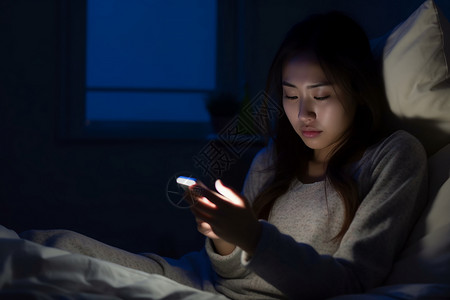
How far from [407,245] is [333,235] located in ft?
0.48

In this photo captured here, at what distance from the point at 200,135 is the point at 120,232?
0.75 metres

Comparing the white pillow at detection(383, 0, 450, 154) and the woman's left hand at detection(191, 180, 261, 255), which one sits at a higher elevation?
the white pillow at detection(383, 0, 450, 154)

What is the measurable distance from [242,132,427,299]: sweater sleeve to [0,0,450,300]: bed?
4 cm

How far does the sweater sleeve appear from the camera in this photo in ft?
2.48

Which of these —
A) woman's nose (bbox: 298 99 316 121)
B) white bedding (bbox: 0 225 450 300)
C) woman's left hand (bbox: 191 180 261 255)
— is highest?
woman's nose (bbox: 298 99 316 121)

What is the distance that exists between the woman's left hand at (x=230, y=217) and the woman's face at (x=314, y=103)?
37 cm

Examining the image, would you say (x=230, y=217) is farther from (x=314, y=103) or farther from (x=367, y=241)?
(x=314, y=103)

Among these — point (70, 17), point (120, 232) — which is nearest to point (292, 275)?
point (120, 232)

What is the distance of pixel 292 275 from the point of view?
0.76 meters

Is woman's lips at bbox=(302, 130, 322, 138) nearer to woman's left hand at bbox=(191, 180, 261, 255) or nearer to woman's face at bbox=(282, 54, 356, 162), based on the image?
woman's face at bbox=(282, 54, 356, 162)

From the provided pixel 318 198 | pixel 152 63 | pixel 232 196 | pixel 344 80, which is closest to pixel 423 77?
pixel 344 80

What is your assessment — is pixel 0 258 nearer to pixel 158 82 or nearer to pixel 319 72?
pixel 319 72

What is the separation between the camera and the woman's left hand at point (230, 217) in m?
→ 0.73

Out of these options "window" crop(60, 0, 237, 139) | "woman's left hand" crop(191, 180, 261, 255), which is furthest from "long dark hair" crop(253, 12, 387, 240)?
"window" crop(60, 0, 237, 139)
